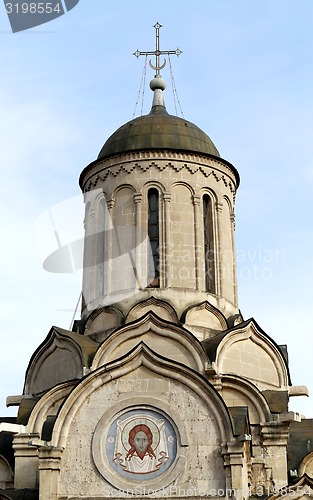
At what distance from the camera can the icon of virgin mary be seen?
18.5m

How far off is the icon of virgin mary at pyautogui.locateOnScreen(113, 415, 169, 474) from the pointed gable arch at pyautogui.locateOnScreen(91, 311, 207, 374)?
2158 mm

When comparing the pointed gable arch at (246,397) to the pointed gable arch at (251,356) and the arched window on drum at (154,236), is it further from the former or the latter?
Result: the arched window on drum at (154,236)

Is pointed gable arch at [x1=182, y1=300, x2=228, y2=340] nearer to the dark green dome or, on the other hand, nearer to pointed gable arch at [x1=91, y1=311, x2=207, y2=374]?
pointed gable arch at [x1=91, y1=311, x2=207, y2=374]

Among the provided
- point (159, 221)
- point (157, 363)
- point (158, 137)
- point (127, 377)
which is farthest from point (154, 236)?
point (127, 377)

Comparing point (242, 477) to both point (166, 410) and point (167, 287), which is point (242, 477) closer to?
point (166, 410)

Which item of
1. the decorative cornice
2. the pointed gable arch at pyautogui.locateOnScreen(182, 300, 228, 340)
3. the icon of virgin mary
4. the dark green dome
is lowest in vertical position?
the icon of virgin mary

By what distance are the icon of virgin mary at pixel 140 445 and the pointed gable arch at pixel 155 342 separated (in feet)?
7.08

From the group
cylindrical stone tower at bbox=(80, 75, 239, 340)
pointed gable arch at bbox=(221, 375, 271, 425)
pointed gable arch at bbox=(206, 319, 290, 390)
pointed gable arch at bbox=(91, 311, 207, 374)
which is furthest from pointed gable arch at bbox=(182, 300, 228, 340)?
pointed gable arch at bbox=(221, 375, 271, 425)

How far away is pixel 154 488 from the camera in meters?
18.3

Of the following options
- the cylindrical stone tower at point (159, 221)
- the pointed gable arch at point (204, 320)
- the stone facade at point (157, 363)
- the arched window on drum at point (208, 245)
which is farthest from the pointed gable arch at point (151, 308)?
the arched window on drum at point (208, 245)

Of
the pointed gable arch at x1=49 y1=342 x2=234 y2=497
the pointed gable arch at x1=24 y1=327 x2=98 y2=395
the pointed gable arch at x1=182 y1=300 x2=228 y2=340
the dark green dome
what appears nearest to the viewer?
the pointed gable arch at x1=49 y1=342 x2=234 y2=497

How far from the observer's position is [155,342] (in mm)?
20859

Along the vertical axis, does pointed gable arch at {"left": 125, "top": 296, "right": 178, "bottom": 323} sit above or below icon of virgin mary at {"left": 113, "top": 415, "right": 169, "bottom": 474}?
above

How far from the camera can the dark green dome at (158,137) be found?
77.6ft
